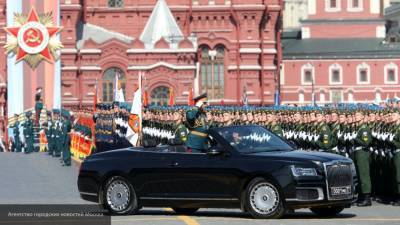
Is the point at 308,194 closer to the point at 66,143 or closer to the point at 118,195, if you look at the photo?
the point at 118,195

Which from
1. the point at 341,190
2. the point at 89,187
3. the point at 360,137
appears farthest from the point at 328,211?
the point at 89,187

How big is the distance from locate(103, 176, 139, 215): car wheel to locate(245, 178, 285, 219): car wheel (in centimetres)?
192

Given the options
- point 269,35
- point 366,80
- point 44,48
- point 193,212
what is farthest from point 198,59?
point 193,212

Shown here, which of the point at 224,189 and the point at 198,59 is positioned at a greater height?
the point at 198,59

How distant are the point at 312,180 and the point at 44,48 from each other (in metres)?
48.4

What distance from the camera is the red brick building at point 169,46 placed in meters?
74.5

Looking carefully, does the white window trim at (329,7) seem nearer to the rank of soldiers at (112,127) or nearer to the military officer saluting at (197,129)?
the rank of soldiers at (112,127)

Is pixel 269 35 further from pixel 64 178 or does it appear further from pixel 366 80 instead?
pixel 64 178

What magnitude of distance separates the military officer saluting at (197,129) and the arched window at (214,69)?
58149mm

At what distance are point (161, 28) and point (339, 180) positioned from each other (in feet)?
195

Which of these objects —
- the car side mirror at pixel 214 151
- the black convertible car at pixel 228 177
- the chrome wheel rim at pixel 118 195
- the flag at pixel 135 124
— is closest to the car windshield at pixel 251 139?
the black convertible car at pixel 228 177

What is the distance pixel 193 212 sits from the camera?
63.8 ft

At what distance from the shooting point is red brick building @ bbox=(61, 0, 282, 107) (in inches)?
2933

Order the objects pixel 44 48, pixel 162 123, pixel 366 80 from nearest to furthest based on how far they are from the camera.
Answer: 1. pixel 162 123
2. pixel 44 48
3. pixel 366 80
